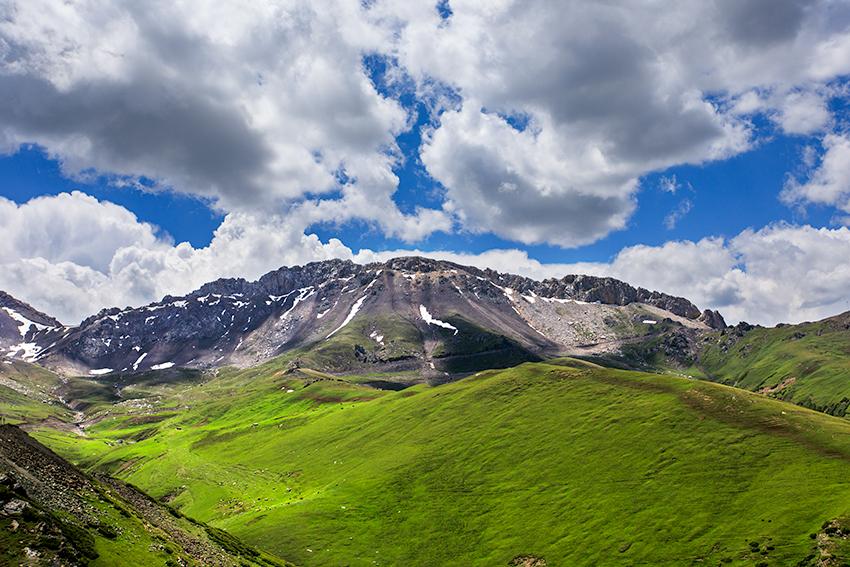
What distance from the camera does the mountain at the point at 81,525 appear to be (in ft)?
129

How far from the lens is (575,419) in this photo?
130m

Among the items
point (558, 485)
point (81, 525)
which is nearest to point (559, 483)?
point (558, 485)

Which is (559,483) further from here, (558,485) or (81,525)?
(81,525)

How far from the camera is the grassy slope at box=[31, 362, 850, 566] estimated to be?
257 ft

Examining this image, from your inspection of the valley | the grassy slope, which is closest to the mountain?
the valley

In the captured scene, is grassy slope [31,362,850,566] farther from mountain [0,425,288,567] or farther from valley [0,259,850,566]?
mountain [0,425,288,567]

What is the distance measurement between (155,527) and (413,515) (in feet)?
192

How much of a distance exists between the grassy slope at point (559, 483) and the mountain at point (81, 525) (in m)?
→ 33.9

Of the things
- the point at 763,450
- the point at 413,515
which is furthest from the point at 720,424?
the point at 413,515

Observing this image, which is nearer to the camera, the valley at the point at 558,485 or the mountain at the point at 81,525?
the mountain at the point at 81,525

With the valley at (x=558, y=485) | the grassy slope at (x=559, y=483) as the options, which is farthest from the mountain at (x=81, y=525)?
the grassy slope at (x=559, y=483)

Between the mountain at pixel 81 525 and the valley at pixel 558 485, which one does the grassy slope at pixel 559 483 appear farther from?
the mountain at pixel 81 525

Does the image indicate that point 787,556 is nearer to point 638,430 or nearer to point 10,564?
point 638,430

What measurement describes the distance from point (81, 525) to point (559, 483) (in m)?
80.1
